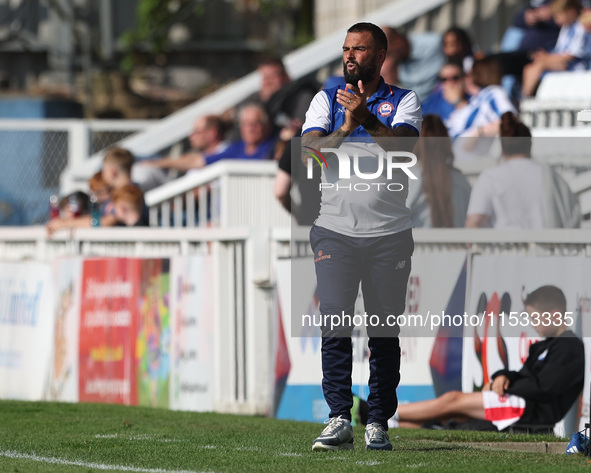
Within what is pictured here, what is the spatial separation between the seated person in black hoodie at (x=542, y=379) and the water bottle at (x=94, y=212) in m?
4.62

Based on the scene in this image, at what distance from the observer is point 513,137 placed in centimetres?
1005

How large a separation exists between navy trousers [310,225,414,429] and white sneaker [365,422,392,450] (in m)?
0.05

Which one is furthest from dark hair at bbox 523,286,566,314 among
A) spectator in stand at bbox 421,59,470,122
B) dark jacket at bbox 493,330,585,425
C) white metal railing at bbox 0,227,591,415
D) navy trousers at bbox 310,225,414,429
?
spectator in stand at bbox 421,59,470,122

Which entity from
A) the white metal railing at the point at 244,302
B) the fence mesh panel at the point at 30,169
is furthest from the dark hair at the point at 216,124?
the white metal railing at the point at 244,302

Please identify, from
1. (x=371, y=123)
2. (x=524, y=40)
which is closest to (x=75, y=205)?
(x=524, y=40)

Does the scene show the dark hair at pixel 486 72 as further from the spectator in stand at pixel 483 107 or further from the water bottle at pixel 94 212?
the water bottle at pixel 94 212

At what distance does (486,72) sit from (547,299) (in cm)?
488

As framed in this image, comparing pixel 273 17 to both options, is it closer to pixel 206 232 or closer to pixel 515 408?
pixel 206 232

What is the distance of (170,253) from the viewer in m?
11.6

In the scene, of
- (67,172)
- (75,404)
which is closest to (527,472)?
(75,404)

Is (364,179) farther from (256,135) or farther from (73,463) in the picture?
(256,135)

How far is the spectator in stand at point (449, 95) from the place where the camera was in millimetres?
14258

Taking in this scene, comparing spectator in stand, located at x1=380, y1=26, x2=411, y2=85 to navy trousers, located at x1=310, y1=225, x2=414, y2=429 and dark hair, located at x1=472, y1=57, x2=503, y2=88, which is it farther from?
navy trousers, located at x1=310, y1=225, x2=414, y2=429

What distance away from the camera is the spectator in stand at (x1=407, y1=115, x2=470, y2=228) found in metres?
9.70
